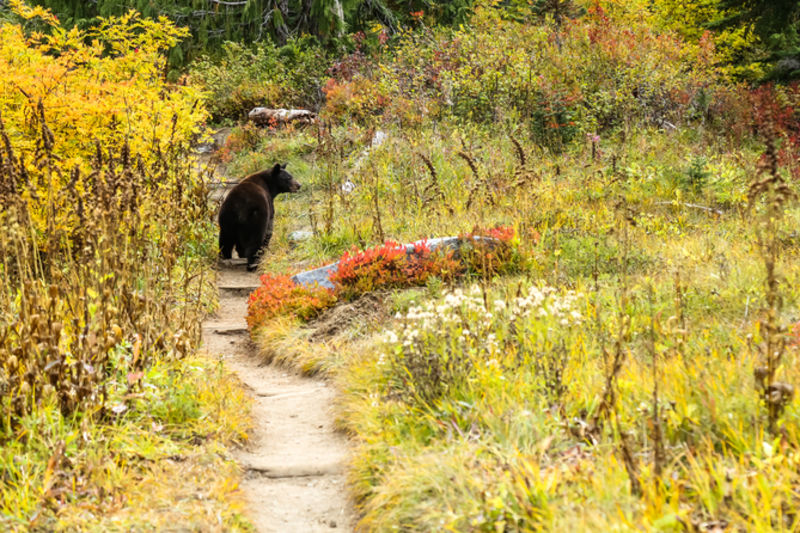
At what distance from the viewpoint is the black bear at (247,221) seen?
10.1 meters

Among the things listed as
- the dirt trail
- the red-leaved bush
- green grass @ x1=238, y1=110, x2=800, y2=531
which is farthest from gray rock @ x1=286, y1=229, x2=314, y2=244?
the dirt trail

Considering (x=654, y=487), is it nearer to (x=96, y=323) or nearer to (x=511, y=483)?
(x=511, y=483)

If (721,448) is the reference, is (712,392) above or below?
above

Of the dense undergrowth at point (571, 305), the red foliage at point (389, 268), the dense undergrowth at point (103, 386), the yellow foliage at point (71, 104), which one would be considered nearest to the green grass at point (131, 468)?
the dense undergrowth at point (103, 386)

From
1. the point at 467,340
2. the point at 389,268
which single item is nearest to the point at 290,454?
the point at 467,340

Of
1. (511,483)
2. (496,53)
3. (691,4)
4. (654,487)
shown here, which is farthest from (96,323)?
(691,4)

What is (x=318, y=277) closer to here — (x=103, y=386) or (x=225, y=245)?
(x=225, y=245)

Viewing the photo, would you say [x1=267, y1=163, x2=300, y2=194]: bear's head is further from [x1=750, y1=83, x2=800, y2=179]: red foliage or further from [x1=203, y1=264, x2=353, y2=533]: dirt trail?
[x1=750, y1=83, x2=800, y2=179]: red foliage

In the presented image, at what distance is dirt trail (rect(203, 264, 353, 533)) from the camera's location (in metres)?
4.02

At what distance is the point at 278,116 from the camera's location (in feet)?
58.2

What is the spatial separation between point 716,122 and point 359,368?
1072 centimetres

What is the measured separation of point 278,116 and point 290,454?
46.3 ft

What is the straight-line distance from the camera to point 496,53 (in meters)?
14.2

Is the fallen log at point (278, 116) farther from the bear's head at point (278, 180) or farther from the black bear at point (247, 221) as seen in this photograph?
the black bear at point (247, 221)
